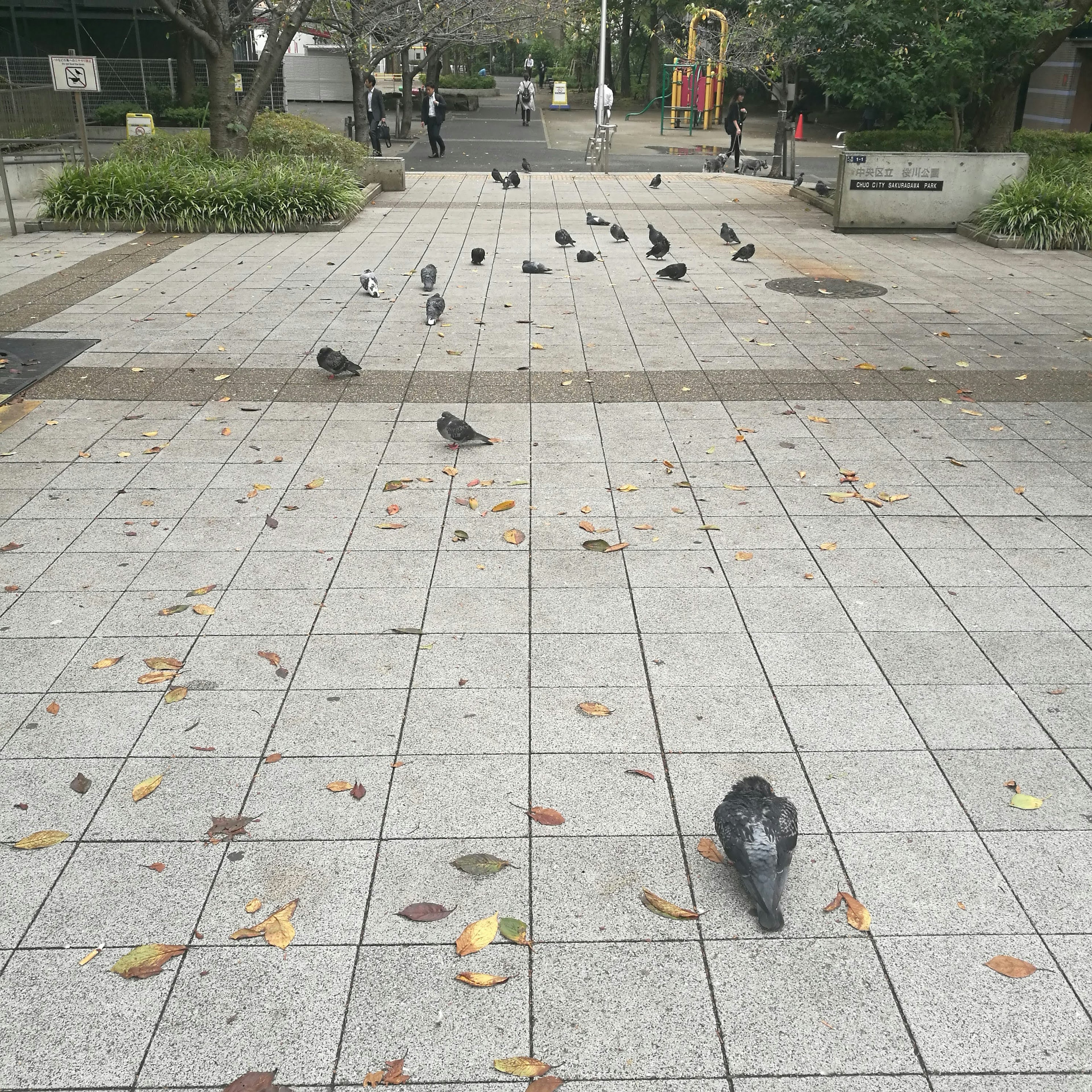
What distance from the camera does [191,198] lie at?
1566cm

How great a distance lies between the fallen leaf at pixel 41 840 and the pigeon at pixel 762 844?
7.39 ft

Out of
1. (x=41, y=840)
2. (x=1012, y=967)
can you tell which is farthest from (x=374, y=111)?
(x=1012, y=967)

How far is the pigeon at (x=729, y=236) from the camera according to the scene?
49.5ft

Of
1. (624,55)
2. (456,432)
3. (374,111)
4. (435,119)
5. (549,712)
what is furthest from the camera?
(624,55)

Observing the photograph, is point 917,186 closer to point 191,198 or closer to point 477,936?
point 191,198

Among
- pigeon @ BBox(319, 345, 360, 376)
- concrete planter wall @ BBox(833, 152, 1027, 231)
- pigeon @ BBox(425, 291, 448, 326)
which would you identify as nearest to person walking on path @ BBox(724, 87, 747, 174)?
concrete planter wall @ BBox(833, 152, 1027, 231)

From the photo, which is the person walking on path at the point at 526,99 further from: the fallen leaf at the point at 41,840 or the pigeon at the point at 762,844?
the pigeon at the point at 762,844

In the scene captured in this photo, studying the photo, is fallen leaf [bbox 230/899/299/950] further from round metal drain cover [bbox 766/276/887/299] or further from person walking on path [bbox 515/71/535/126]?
person walking on path [bbox 515/71/535/126]

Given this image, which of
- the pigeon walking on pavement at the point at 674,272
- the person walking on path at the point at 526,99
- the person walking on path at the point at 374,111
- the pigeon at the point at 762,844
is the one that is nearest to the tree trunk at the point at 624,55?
the person walking on path at the point at 526,99

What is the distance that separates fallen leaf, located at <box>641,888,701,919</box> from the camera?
336 cm

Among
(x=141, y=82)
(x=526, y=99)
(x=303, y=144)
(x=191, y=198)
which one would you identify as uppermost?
(x=141, y=82)

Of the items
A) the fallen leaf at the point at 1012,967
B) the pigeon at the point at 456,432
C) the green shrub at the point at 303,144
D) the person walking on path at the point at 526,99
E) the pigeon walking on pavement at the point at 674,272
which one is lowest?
the fallen leaf at the point at 1012,967

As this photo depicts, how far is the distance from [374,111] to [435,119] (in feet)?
5.22

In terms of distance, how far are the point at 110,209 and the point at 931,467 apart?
13.1 metres
